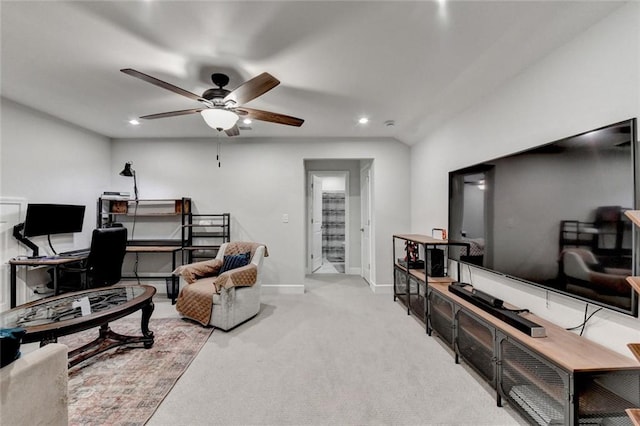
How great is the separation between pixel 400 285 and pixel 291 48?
10.1ft

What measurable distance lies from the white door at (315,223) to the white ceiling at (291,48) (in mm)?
2583

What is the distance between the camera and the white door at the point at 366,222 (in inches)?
179

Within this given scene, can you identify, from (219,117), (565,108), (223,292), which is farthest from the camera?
(223,292)

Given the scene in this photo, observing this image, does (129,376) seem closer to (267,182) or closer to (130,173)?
(267,182)

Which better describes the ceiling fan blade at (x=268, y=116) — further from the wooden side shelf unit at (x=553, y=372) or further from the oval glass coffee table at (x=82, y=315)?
the wooden side shelf unit at (x=553, y=372)

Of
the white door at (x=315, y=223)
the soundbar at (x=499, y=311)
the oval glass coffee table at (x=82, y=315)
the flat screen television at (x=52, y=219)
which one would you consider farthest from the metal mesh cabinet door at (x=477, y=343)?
the flat screen television at (x=52, y=219)

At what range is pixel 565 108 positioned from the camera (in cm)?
164

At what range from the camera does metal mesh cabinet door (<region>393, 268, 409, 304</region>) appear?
3299 millimetres

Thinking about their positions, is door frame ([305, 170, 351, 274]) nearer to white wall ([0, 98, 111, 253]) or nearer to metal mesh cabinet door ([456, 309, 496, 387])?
metal mesh cabinet door ([456, 309, 496, 387])

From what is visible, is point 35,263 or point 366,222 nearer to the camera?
point 35,263

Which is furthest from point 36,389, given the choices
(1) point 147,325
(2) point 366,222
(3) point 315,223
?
(3) point 315,223

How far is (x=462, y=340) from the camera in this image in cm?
204

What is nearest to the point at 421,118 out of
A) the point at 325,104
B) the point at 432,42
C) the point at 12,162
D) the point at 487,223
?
the point at 325,104

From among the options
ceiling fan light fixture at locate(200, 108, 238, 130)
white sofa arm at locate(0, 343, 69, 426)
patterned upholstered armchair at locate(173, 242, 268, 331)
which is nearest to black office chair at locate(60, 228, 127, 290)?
patterned upholstered armchair at locate(173, 242, 268, 331)
